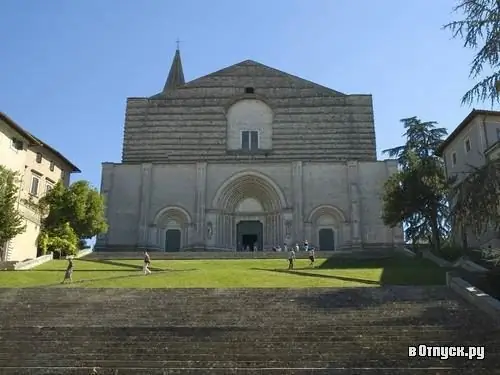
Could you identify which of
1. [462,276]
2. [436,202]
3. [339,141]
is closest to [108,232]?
[339,141]

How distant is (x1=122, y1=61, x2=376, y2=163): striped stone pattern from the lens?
41.2m

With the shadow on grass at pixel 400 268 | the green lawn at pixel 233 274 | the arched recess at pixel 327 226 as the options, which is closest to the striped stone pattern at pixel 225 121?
the arched recess at pixel 327 226

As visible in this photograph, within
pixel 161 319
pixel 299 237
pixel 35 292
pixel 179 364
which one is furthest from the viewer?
pixel 299 237

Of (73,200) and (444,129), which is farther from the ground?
(444,129)

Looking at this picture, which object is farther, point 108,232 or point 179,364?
point 108,232

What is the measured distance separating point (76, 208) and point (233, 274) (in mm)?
14267

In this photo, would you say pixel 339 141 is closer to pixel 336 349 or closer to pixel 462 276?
pixel 462 276

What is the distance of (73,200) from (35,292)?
1543cm

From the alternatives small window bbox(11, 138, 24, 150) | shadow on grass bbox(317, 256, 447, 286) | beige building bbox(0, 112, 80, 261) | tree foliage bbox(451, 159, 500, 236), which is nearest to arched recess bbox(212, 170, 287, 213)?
shadow on grass bbox(317, 256, 447, 286)

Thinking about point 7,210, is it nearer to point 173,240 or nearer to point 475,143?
point 173,240

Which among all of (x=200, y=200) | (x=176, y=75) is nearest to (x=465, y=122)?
(x=200, y=200)

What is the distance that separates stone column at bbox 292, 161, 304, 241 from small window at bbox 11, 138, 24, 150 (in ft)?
56.7

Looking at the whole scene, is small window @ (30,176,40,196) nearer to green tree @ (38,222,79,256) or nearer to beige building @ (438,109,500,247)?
green tree @ (38,222,79,256)

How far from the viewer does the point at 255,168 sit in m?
39.2
